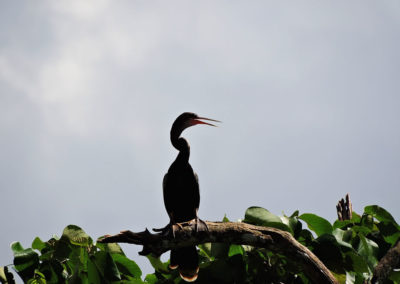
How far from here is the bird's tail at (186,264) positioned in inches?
161

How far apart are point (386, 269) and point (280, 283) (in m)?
0.87

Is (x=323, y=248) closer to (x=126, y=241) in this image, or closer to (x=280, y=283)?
(x=280, y=283)

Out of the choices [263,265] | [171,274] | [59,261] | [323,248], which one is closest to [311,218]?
[323,248]

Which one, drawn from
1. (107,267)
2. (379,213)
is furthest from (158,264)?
(379,213)

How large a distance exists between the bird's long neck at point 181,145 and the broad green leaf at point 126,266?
120 cm

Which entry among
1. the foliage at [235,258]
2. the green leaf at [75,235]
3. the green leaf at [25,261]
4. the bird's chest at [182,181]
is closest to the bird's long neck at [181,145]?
the bird's chest at [182,181]

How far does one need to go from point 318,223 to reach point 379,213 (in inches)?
30.2

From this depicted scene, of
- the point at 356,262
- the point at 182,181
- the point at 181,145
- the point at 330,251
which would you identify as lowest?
the point at 356,262

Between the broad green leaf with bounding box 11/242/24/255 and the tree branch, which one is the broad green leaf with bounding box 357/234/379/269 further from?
the broad green leaf with bounding box 11/242/24/255

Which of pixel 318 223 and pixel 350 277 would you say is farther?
pixel 318 223

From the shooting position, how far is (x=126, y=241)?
3.28 m

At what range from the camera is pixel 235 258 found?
13.1ft

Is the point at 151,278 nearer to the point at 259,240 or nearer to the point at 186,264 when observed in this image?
the point at 186,264

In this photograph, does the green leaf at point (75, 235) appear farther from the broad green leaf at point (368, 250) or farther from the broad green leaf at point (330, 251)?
the broad green leaf at point (368, 250)
